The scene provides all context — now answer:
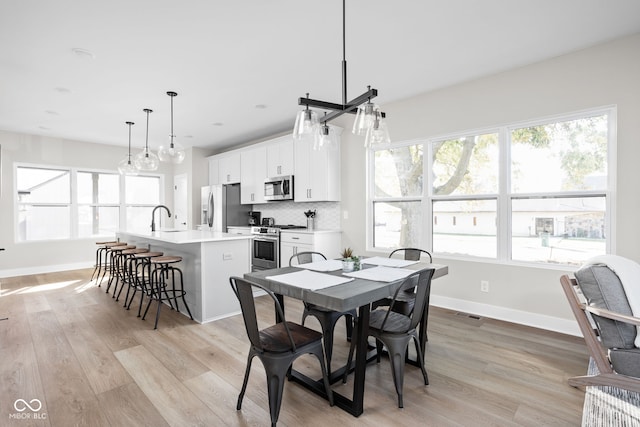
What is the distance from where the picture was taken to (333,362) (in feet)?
8.67

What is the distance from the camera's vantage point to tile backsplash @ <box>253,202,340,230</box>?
5.21m

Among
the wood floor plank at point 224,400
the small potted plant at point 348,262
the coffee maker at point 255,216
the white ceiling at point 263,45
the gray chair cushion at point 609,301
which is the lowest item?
the wood floor plank at point 224,400

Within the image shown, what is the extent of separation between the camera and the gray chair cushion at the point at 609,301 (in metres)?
1.88

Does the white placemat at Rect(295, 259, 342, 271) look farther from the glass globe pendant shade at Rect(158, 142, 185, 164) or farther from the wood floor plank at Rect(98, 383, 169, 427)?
the glass globe pendant shade at Rect(158, 142, 185, 164)

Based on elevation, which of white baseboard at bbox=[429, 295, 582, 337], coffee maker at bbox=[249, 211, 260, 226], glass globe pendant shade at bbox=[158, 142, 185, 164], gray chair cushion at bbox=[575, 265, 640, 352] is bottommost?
white baseboard at bbox=[429, 295, 582, 337]

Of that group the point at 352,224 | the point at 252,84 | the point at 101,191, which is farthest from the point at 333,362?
the point at 101,191

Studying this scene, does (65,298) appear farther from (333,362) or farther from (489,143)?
(489,143)

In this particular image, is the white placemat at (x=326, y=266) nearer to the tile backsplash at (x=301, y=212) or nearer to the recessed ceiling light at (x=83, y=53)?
the tile backsplash at (x=301, y=212)

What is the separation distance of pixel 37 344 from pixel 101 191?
195 inches

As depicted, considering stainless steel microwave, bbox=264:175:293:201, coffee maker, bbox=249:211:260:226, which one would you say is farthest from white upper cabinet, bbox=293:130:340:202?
coffee maker, bbox=249:211:260:226

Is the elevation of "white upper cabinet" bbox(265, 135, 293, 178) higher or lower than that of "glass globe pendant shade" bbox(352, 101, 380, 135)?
higher

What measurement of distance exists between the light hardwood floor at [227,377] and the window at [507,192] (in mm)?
886

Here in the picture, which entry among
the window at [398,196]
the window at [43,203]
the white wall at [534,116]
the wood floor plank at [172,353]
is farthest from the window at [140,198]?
the white wall at [534,116]

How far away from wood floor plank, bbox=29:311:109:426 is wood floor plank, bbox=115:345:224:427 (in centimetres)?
29
